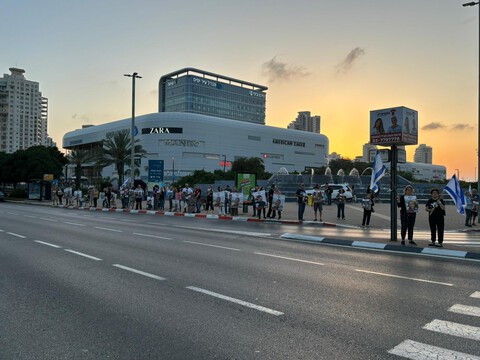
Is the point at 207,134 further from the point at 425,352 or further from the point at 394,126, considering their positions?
the point at 425,352

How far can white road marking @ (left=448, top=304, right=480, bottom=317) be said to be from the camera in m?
5.47

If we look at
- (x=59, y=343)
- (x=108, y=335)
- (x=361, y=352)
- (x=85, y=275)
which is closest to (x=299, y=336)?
(x=361, y=352)

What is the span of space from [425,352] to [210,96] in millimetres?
156834

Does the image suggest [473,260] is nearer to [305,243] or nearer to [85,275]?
[305,243]

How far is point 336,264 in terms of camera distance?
9125 mm

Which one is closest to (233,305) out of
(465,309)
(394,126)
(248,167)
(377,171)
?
(465,309)

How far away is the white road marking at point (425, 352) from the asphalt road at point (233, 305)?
0.02 metres

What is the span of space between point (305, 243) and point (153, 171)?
21.5 metres

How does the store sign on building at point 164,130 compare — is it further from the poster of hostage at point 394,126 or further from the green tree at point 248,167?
the poster of hostage at point 394,126

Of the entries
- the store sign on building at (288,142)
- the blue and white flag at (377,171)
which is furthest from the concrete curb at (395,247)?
the store sign on building at (288,142)

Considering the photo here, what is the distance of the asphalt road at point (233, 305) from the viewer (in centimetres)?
420

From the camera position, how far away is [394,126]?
13.0 meters

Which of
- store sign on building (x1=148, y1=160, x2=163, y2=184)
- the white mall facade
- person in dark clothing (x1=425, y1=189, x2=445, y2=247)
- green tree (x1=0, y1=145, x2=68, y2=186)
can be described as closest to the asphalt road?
person in dark clothing (x1=425, y1=189, x2=445, y2=247)

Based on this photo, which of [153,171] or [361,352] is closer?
[361,352]
